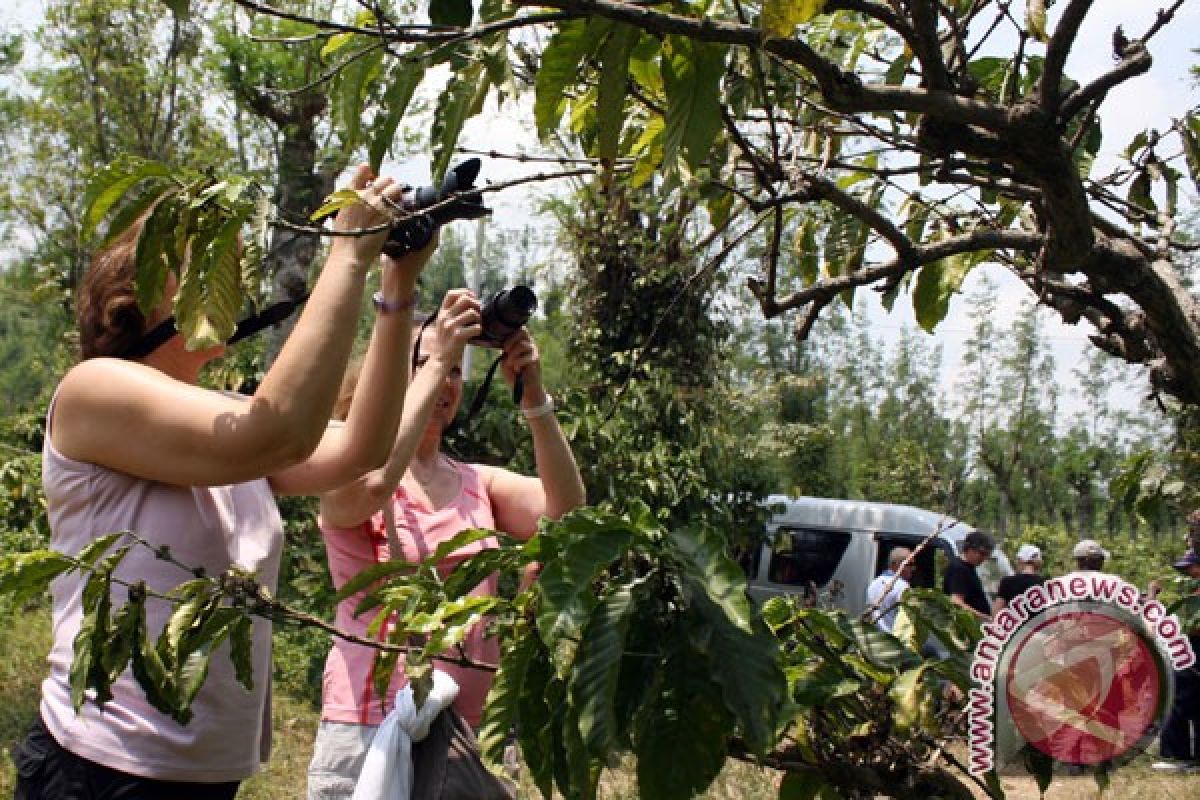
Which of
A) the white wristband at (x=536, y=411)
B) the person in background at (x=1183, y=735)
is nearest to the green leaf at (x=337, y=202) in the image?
the white wristband at (x=536, y=411)

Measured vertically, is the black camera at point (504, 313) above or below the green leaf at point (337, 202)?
below

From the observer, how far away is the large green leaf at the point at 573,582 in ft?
3.73

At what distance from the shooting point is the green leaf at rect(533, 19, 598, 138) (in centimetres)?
133

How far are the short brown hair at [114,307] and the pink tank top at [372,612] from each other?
701 millimetres

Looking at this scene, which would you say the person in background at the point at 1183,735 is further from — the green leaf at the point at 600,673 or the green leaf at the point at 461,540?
the green leaf at the point at 600,673

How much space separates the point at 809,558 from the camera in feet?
43.9

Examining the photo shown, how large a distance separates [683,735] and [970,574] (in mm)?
7893

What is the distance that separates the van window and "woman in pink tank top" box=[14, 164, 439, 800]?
11.4 m

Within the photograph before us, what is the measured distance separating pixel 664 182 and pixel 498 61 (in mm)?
358

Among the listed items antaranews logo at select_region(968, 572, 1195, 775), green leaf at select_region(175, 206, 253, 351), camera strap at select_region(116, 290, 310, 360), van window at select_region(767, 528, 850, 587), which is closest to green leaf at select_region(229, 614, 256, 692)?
green leaf at select_region(175, 206, 253, 351)

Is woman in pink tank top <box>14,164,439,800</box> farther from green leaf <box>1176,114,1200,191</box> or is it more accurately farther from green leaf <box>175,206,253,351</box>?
green leaf <box>1176,114,1200,191</box>

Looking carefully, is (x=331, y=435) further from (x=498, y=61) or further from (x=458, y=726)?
(x=498, y=61)

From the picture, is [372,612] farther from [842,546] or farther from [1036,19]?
[842,546]

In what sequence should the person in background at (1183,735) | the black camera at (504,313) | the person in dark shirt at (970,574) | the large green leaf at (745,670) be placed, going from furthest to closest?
1. the person in dark shirt at (970,574)
2. the person in background at (1183,735)
3. the black camera at (504,313)
4. the large green leaf at (745,670)
